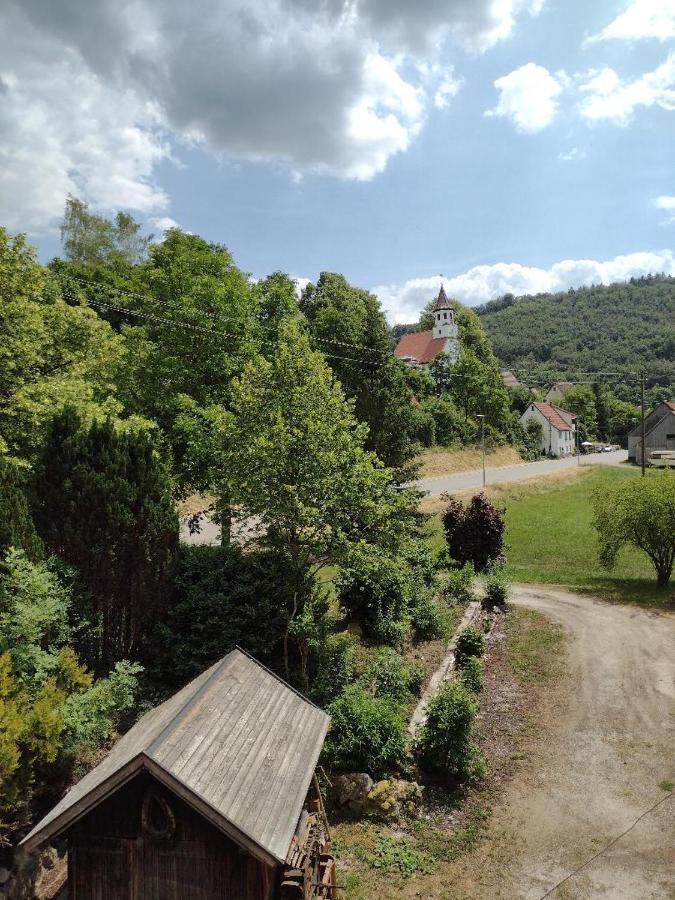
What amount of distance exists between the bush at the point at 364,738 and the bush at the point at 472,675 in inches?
135

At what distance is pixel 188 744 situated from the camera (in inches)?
260

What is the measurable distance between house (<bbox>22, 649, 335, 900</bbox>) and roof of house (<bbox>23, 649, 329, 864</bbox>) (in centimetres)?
1

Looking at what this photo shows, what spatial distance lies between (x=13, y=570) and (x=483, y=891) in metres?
9.05

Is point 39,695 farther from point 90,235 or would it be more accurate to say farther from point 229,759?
point 90,235

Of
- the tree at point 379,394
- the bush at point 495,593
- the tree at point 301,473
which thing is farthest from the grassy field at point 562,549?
the tree at point 301,473

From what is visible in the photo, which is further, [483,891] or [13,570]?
[13,570]

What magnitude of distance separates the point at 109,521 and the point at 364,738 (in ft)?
22.0

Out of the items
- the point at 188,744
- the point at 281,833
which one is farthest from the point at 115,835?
the point at 281,833

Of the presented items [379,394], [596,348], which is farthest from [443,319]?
[596,348]

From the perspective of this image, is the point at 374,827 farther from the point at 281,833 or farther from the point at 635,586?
the point at 635,586

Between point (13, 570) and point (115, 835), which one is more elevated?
point (13, 570)

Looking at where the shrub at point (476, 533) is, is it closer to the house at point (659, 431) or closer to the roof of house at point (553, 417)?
the roof of house at point (553, 417)

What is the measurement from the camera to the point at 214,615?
13.0 m

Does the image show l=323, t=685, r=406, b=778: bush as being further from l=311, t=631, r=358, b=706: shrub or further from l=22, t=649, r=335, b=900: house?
l=22, t=649, r=335, b=900: house
